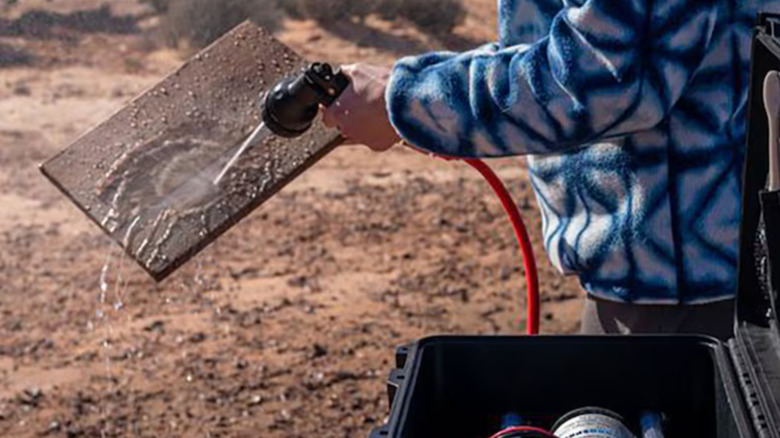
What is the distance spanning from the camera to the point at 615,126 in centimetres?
212

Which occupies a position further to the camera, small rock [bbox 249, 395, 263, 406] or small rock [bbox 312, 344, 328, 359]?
small rock [bbox 312, 344, 328, 359]

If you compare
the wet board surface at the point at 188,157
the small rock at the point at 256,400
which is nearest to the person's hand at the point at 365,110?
the wet board surface at the point at 188,157

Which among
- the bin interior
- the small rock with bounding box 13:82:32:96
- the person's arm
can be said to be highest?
the person's arm

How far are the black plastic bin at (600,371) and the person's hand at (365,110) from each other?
486 mm

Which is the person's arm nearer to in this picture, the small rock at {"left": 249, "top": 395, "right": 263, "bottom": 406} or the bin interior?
the bin interior

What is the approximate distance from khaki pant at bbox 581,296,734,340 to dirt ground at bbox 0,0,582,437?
6.57ft

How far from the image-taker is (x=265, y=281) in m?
5.45

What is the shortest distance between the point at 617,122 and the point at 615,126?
0.04 feet

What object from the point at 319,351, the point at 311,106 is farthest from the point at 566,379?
the point at 319,351

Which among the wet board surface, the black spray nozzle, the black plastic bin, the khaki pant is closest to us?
the black plastic bin

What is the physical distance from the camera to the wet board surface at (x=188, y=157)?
9.51 feet

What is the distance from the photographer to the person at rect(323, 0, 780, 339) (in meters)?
2.08

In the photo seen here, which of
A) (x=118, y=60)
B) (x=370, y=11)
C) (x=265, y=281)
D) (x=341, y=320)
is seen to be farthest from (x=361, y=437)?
(x=370, y=11)

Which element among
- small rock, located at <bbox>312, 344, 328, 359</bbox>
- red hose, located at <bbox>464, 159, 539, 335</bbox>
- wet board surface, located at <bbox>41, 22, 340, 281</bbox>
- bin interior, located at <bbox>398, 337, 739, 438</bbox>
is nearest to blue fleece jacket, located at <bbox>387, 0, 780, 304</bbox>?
red hose, located at <bbox>464, 159, 539, 335</bbox>
